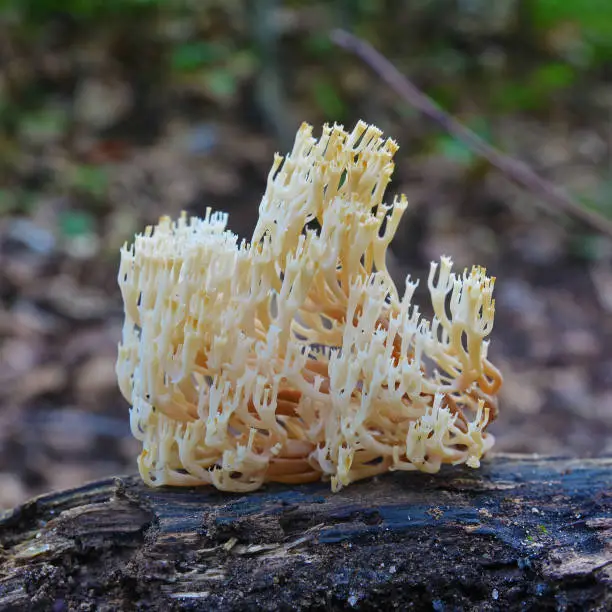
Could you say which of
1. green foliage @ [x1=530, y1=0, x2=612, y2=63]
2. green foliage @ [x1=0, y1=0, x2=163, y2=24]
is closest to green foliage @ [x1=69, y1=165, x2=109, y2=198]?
green foliage @ [x1=0, y1=0, x2=163, y2=24]

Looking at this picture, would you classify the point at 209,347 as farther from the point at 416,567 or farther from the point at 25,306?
the point at 25,306

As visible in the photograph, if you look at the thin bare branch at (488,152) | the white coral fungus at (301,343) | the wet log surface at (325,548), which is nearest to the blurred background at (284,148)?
the thin bare branch at (488,152)

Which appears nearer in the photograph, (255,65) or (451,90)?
(255,65)

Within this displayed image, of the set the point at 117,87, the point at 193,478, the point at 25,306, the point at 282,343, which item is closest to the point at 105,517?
the point at 193,478

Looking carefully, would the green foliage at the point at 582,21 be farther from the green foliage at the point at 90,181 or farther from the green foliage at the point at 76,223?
the green foliage at the point at 76,223

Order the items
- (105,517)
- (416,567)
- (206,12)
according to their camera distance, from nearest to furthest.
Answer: (416,567) → (105,517) → (206,12)

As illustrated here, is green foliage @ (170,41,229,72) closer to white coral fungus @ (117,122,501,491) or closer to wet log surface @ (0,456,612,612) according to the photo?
white coral fungus @ (117,122,501,491)
